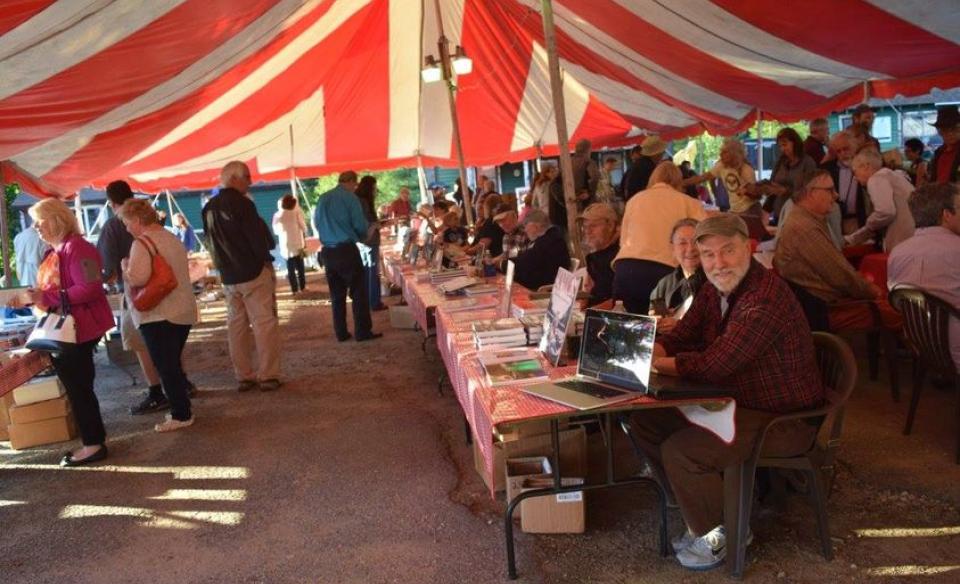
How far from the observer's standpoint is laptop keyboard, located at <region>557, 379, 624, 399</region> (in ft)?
8.35

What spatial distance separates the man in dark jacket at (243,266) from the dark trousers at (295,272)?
5.95 meters

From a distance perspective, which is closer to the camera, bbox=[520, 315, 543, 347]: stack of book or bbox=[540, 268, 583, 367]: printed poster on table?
bbox=[540, 268, 583, 367]: printed poster on table

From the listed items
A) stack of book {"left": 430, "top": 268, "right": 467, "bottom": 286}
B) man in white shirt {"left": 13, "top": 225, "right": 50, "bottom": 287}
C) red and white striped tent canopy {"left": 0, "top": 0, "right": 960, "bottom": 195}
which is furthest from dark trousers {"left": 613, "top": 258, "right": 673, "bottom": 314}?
man in white shirt {"left": 13, "top": 225, "right": 50, "bottom": 287}

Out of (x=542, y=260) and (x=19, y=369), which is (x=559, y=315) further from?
(x=19, y=369)

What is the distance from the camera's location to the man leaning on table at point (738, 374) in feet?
8.29

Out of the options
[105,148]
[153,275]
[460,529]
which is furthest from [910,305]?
[105,148]

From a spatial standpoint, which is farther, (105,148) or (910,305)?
(105,148)

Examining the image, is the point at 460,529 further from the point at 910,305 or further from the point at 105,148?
the point at 105,148

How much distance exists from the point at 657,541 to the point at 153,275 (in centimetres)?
345

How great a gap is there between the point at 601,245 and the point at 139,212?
298 centimetres

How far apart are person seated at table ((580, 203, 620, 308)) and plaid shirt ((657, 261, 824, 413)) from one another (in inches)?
77.3

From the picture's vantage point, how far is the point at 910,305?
3.62 m

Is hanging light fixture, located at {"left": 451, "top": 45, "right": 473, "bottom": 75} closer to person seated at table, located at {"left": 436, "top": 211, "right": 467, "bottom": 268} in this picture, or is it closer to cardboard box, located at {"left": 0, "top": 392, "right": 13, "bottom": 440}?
person seated at table, located at {"left": 436, "top": 211, "right": 467, "bottom": 268}

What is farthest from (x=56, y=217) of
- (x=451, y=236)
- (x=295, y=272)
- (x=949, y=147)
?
(x=295, y=272)
